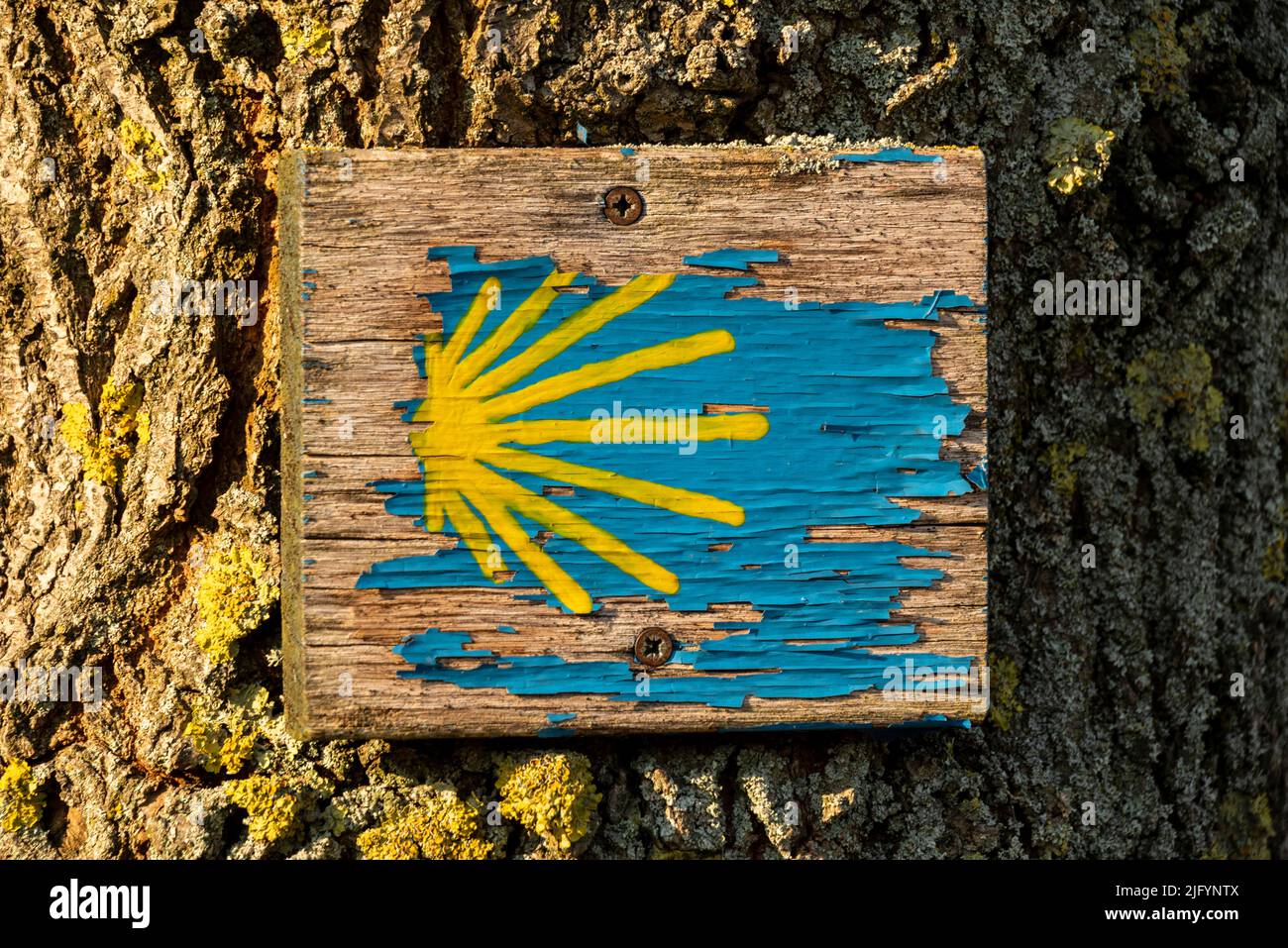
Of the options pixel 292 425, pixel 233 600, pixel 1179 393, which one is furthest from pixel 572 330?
pixel 1179 393

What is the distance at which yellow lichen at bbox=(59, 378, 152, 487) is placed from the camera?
1.67 metres

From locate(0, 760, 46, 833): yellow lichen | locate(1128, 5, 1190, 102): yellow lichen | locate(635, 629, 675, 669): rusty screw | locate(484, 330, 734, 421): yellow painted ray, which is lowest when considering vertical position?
locate(0, 760, 46, 833): yellow lichen

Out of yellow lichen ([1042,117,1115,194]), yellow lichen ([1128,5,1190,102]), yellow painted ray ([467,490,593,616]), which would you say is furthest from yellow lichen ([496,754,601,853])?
yellow lichen ([1128,5,1190,102])

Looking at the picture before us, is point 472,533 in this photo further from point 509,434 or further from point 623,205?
point 623,205

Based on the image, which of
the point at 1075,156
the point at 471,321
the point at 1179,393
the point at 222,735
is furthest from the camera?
the point at 1179,393

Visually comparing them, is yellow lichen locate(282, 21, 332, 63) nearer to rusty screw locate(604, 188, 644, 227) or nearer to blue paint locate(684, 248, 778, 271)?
rusty screw locate(604, 188, 644, 227)

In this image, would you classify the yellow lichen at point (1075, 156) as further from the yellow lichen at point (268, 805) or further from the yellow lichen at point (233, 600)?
the yellow lichen at point (268, 805)

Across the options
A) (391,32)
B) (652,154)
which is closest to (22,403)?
(391,32)

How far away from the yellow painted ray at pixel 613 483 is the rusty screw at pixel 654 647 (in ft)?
0.59

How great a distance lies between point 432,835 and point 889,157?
1.23 metres

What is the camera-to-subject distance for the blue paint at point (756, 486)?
1.53m

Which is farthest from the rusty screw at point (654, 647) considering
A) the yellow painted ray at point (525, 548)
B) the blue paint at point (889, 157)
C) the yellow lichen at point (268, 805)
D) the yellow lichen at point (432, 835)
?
the blue paint at point (889, 157)

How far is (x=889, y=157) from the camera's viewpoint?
156cm

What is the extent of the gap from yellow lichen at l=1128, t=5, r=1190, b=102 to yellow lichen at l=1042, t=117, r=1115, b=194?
16cm
